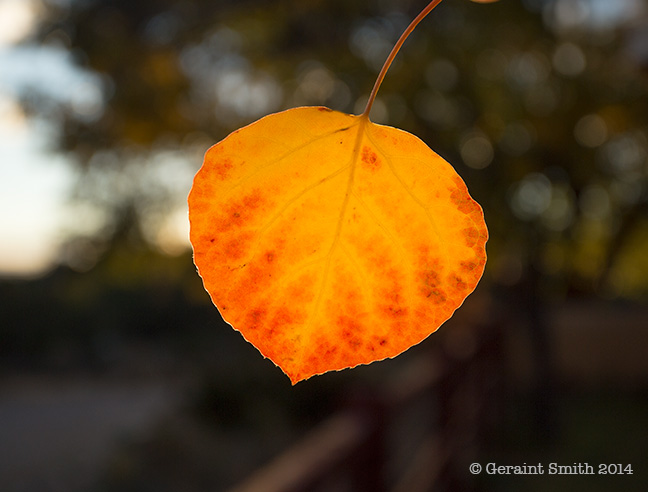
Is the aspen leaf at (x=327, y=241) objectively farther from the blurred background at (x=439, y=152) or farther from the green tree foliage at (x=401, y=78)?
the green tree foliage at (x=401, y=78)

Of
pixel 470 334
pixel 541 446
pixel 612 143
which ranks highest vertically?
pixel 612 143

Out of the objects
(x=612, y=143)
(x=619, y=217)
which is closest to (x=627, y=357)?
(x=619, y=217)

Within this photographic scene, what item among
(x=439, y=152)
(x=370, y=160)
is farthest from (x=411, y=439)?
(x=370, y=160)

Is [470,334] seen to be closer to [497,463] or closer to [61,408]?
[497,463]

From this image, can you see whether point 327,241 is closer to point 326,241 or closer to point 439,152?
point 326,241

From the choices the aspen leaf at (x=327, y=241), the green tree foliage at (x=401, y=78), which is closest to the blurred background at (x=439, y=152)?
the green tree foliage at (x=401, y=78)

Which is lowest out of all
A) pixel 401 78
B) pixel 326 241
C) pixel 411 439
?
pixel 326 241
